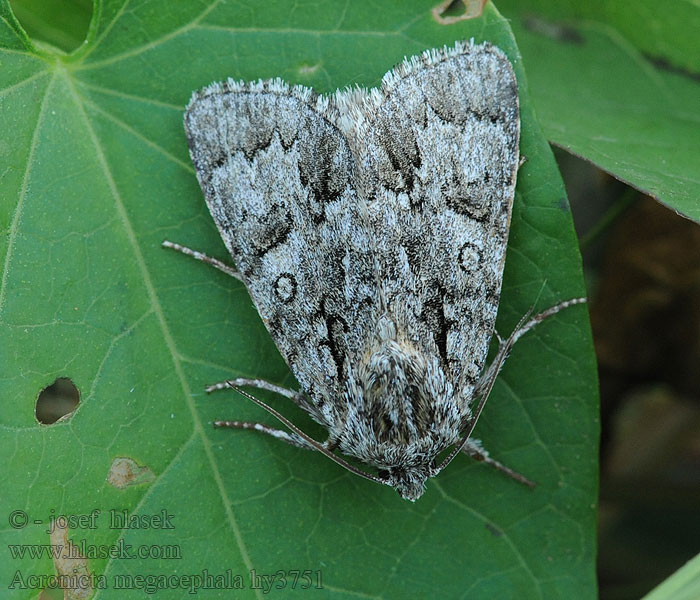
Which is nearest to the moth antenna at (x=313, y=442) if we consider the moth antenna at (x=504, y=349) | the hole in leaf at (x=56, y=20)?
the moth antenna at (x=504, y=349)

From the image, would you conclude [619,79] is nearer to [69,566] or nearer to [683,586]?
[683,586]

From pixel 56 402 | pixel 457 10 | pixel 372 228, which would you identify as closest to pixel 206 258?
pixel 372 228

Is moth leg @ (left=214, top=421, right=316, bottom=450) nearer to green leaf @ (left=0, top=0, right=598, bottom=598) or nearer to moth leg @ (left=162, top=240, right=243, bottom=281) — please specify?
green leaf @ (left=0, top=0, right=598, bottom=598)

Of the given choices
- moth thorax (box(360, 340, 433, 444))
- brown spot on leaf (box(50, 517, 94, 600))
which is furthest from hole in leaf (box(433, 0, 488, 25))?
brown spot on leaf (box(50, 517, 94, 600))

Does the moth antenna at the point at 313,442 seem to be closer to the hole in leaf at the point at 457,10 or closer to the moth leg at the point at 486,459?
the moth leg at the point at 486,459

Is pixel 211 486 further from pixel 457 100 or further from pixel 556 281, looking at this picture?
pixel 457 100

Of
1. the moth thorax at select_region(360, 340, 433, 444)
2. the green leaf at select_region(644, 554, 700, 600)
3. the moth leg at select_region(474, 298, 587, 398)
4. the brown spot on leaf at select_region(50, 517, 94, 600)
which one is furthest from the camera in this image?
the moth leg at select_region(474, 298, 587, 398)
